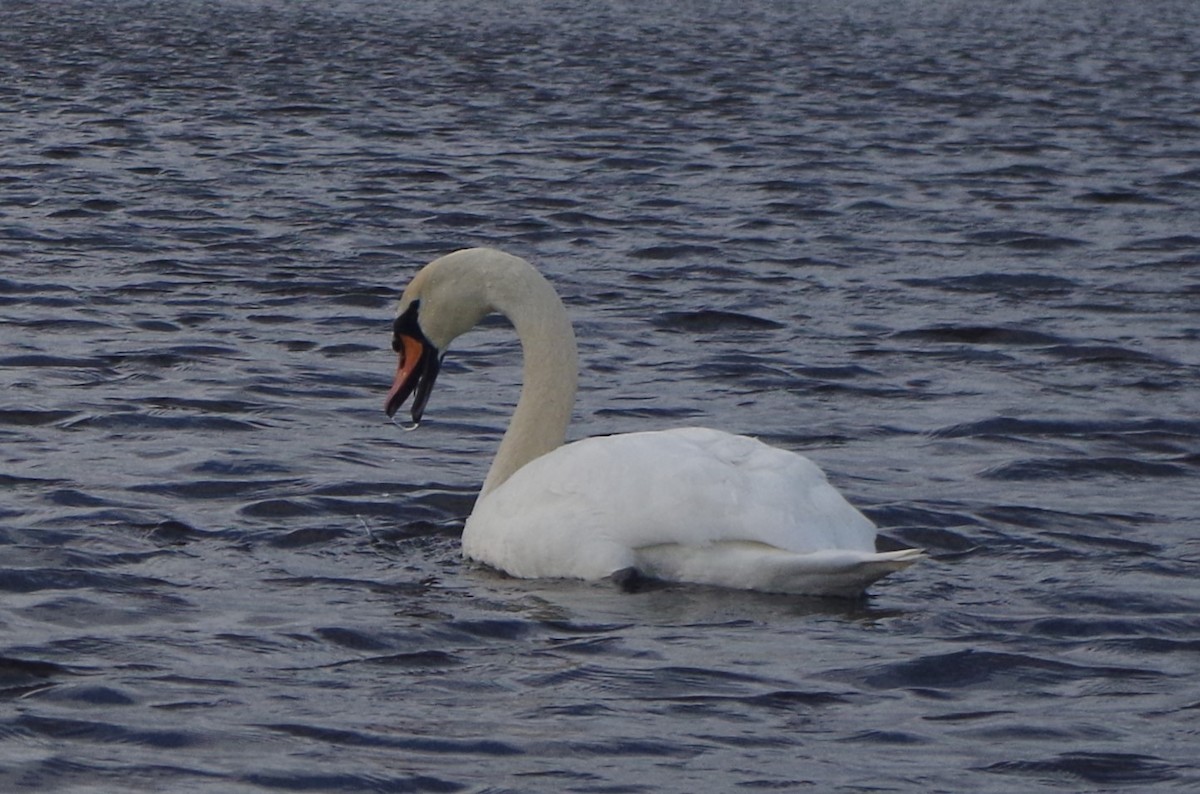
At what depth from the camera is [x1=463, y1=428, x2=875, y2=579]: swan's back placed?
7090 mm

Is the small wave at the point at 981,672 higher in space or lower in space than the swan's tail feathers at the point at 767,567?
lower

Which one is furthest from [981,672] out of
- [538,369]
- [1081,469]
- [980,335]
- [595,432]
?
[980,335]

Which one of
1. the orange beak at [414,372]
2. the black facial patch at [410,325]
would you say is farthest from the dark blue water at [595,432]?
the black facial patch at [410,325]

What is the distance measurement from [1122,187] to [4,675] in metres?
14.1

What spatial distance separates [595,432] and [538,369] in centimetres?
171

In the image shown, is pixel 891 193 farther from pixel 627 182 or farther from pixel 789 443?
pixel 789 443

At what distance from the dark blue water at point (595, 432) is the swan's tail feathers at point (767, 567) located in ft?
0.20

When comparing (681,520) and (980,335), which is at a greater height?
(681,520)

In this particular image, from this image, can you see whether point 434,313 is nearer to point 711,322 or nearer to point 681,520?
point 681,520

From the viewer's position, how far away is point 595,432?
10125 mm

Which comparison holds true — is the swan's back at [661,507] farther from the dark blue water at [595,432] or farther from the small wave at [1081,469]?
the small wave at [1081,469]

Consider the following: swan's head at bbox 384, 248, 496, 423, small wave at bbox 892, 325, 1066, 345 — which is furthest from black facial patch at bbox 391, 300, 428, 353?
small wave at bbox 892, 325, 1066, 345

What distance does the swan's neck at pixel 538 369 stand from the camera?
329 inches

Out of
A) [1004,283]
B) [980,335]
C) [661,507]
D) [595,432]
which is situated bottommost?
[1004,283]
